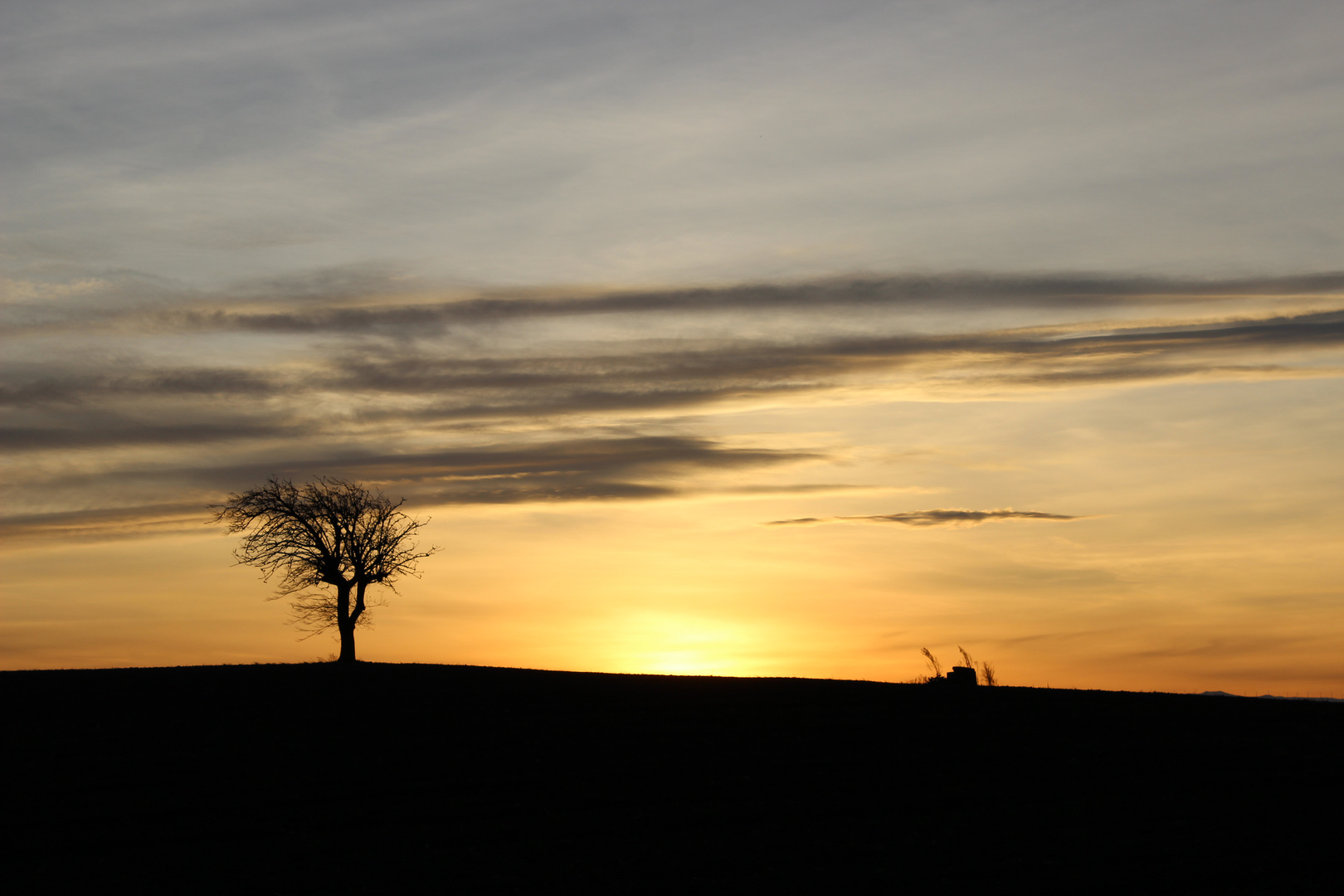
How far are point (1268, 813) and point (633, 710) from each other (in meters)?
21.2

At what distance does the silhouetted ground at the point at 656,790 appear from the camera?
2198 cm

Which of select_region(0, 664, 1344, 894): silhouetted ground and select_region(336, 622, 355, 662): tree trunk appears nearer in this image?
select_region(0, 664, 1344, 894): silhouetted ground

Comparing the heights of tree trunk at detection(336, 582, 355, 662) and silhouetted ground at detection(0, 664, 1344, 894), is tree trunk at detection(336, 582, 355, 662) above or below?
above

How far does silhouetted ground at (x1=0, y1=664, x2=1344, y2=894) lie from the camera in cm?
2198

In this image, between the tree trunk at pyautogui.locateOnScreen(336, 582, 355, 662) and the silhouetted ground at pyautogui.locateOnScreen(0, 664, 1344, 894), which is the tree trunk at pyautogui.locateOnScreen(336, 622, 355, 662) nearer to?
the tree trunk at pyautogui.locateOnScreen(336, 582, 355, 662)

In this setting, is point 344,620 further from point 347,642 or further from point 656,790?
point 656,790

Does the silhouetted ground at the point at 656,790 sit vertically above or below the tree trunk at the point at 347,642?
below

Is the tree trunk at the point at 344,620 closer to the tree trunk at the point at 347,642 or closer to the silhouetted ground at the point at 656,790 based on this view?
the tree trunk at the point at 347,642

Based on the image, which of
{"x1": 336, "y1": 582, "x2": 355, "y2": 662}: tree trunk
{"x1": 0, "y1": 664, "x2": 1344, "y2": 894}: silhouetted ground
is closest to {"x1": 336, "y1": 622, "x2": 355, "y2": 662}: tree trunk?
{"x1": 336, "y1": 582, "x2": 355, "y2": 662}: tree trunk

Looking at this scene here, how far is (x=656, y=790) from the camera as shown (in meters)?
28.4

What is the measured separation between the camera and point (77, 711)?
3938cm

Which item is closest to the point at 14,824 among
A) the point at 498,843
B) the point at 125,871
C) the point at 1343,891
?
the point at 125,871

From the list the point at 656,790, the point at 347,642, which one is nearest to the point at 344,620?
the point at 347,642

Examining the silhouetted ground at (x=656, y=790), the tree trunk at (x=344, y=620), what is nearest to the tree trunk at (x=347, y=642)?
the tree trunk at (x=344, y=620)
